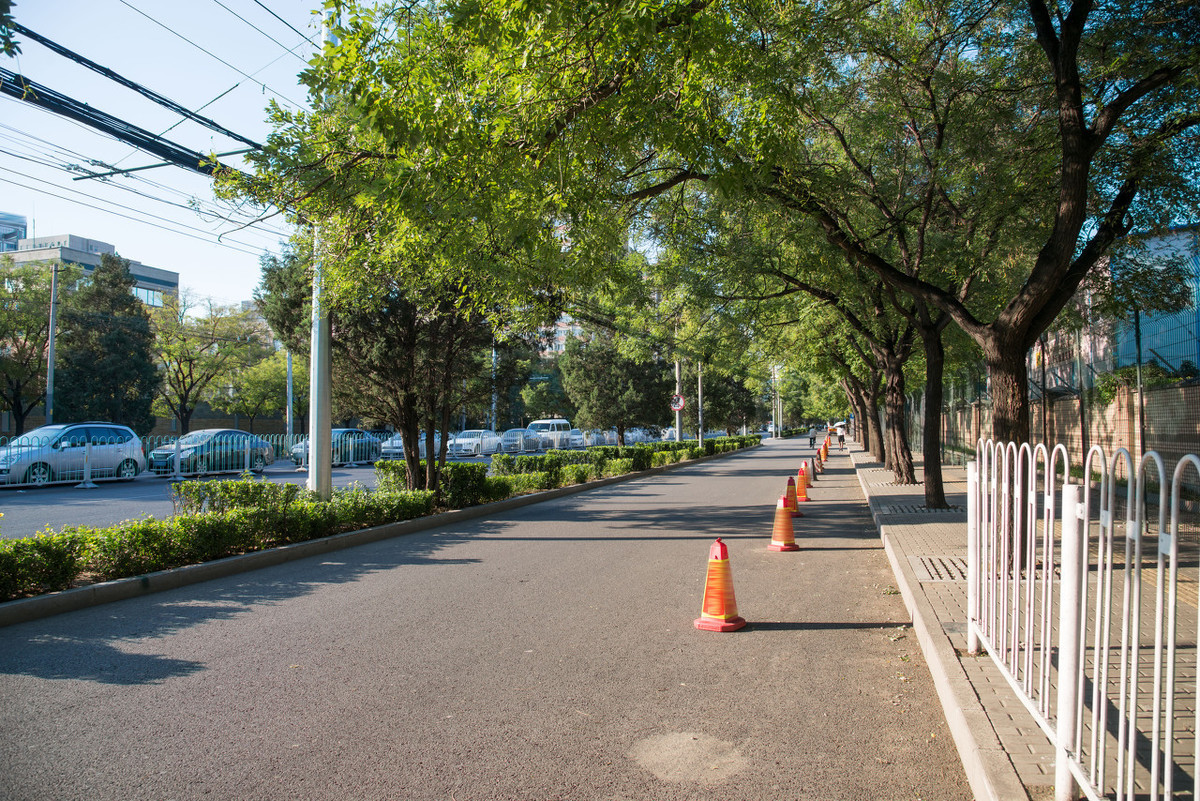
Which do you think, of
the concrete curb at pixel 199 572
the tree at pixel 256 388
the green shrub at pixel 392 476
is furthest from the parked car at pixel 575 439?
the concrete curb at pixel 199 572

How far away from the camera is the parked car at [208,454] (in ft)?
77.2

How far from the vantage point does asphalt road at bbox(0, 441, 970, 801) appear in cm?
379

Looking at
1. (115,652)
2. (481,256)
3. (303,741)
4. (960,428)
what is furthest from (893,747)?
(960,428)

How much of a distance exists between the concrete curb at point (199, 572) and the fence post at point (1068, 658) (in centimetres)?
763

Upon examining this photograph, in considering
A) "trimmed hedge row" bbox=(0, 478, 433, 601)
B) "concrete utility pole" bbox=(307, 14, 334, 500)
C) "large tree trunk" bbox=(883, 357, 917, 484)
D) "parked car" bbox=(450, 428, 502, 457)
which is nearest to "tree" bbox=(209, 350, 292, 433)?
"parked car" bbox=(450, 428, 502, 457)

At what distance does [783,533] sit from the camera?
10883 millimetres

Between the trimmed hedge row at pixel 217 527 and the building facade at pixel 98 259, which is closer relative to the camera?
the trimmed hedge row at pixel 217 527

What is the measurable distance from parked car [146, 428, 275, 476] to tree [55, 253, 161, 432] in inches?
689

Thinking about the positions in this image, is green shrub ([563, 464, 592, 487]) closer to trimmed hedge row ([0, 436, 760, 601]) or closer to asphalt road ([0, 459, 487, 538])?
trimmed hedge row ([0, 436, 760, 601])

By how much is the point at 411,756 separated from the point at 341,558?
21.0 feet

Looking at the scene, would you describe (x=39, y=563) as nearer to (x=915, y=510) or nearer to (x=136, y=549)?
(x=136, y=549)

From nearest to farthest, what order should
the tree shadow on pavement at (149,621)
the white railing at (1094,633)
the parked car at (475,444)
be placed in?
the white railing at (1094,633) < the tree shadow on pavement at (149,621) < the parked car at (475,444)

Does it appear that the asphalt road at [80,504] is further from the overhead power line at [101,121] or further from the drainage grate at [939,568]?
the drainage grate at [939,568]

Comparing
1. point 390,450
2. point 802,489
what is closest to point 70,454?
point 390,450
